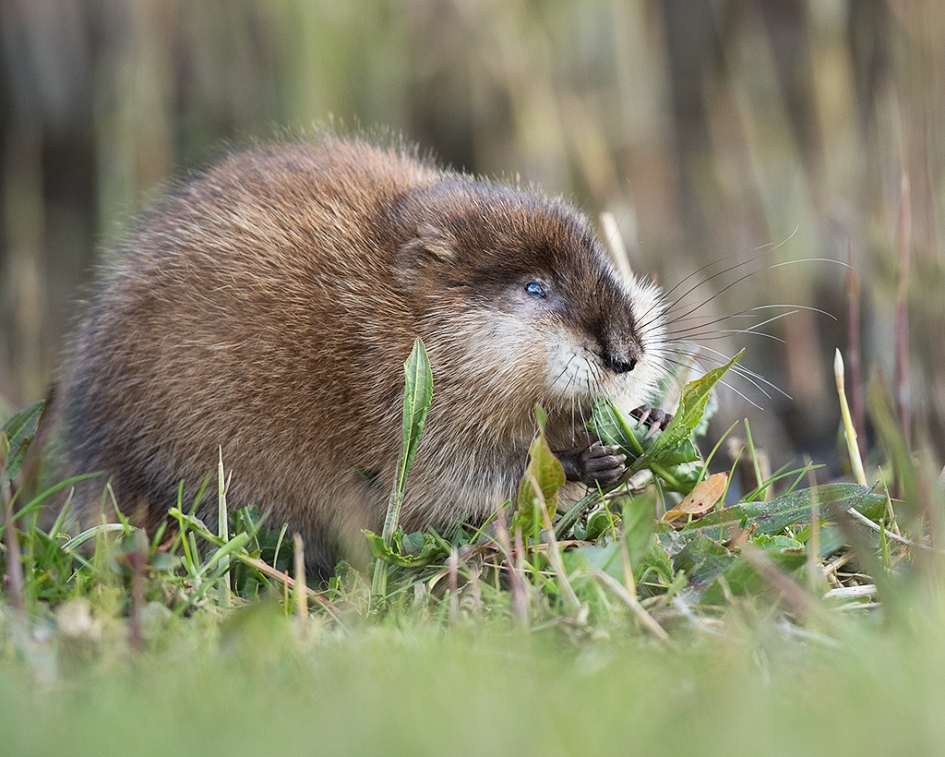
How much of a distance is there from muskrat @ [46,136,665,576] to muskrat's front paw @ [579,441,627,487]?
18 mm

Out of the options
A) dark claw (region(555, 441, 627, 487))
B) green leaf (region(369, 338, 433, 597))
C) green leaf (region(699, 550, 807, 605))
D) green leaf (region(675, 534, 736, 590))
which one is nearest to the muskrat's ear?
green leaf (region(369, 338, 433, 597))

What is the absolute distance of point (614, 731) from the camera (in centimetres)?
206

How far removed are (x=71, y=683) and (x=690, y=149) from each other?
22.5 ft

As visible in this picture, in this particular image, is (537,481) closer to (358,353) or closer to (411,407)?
(411,407)

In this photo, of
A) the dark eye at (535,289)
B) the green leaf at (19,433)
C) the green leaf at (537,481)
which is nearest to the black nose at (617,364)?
the dark eye at (535,289)

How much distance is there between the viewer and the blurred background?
7312 millimetres

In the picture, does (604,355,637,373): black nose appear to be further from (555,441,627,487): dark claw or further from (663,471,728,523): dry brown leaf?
(663,471,728,523): dry brown leaf

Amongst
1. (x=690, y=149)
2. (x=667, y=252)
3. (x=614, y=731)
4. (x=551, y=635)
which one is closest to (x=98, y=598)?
(x=551, y=635)

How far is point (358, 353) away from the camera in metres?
4.15

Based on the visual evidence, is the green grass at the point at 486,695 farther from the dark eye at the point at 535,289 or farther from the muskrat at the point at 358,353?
the dark eye at the point at 535,289

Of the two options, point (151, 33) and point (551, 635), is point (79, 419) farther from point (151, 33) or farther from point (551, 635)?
point (151, 33)

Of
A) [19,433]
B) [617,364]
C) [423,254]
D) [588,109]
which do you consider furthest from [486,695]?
[588,109]

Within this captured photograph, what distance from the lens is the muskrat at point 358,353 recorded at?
4.02 meters

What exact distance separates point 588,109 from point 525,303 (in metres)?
4.02
